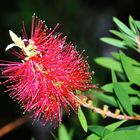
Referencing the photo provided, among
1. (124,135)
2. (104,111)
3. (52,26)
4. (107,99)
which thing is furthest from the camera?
(52,26)

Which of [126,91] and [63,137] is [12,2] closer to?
[63,137]

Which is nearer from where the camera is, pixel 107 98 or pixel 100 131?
pixel 100 131

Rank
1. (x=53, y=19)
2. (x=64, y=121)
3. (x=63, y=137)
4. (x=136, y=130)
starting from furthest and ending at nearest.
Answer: (x=53, y=19)
(x=64, y=121)
(x=63, y=137)
(x=136, y=130)

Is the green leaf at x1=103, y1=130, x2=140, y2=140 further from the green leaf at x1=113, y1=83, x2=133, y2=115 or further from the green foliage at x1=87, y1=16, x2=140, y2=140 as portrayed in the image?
the green leaf at x1=113, y1=83, x2=133, y2=115

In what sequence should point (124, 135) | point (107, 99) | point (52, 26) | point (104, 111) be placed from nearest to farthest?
1. point (124, 135)
2. point (104, 111)
3. point (107, 99)
4. point (52, 26)

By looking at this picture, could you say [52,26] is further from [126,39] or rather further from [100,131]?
[100,131]

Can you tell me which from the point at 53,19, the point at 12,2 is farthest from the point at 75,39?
the point at 12,2

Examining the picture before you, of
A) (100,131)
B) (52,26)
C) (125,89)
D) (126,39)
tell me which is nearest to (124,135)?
(100,131)
